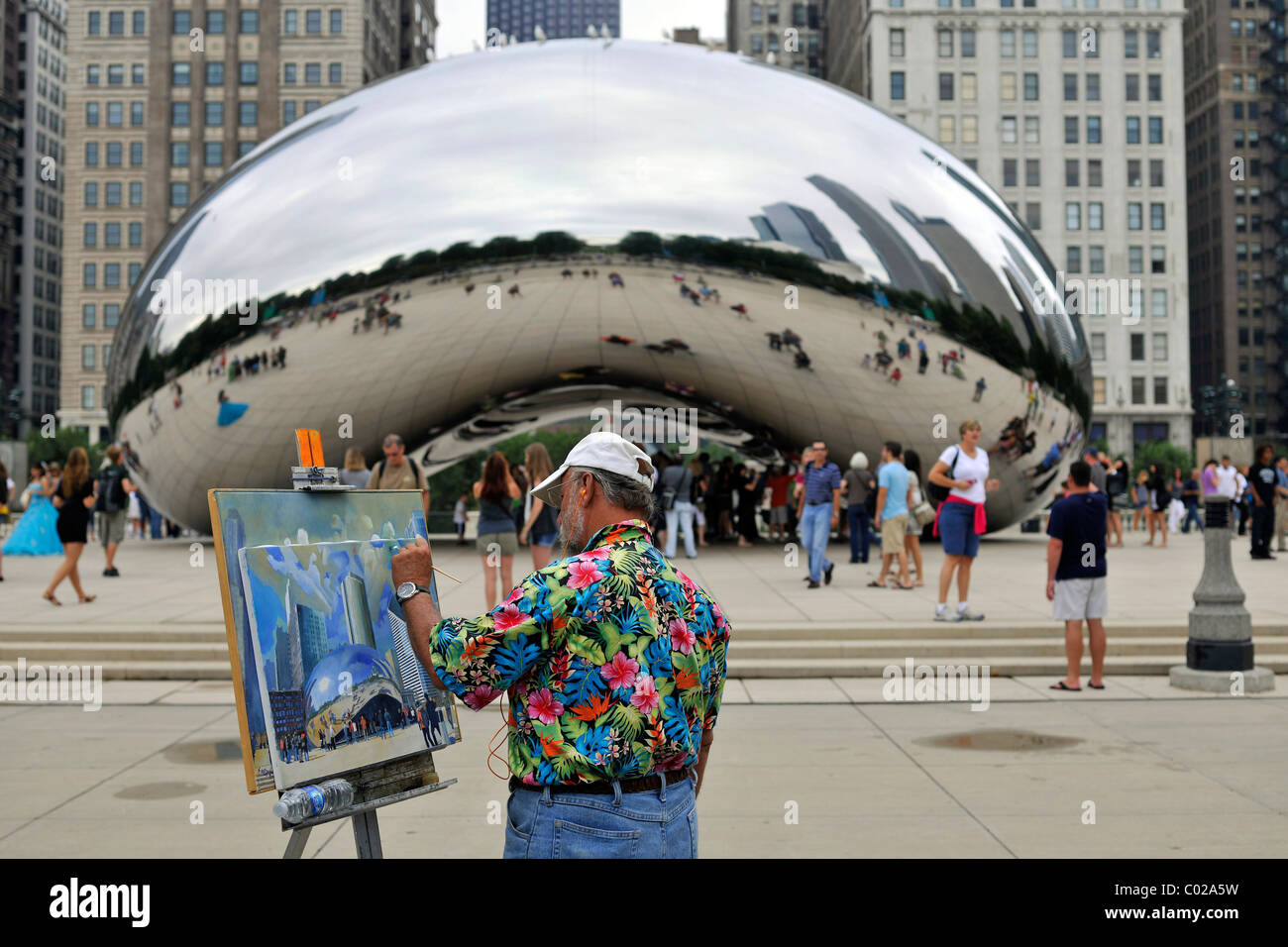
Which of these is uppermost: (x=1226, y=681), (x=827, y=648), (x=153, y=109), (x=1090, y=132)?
(x=153, y=109)

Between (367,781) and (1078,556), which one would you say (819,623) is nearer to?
(1078,556)

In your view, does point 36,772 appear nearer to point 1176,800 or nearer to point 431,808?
point 431,808

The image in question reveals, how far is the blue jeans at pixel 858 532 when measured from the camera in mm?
14570

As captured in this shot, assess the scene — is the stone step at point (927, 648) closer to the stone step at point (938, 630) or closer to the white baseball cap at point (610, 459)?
the stone step at point (938, 630)

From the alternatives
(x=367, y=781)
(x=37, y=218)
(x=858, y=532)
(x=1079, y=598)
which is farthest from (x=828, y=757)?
(x=37, y=218)

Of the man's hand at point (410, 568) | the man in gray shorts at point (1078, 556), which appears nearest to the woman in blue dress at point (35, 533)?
the man in gray shorts at point (1078, 556)

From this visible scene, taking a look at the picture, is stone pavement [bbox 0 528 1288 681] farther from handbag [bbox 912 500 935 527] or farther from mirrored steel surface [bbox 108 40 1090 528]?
mirrored steel surface [bbox 108 40 1090 528]

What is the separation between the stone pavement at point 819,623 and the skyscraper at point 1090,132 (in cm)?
7444

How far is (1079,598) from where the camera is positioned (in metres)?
7.77

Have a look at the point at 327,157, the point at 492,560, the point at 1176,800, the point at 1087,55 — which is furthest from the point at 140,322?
the point at 1087,55

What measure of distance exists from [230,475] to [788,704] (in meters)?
10.2

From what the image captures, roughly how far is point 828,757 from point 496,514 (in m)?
4.58

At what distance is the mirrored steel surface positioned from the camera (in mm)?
14703
